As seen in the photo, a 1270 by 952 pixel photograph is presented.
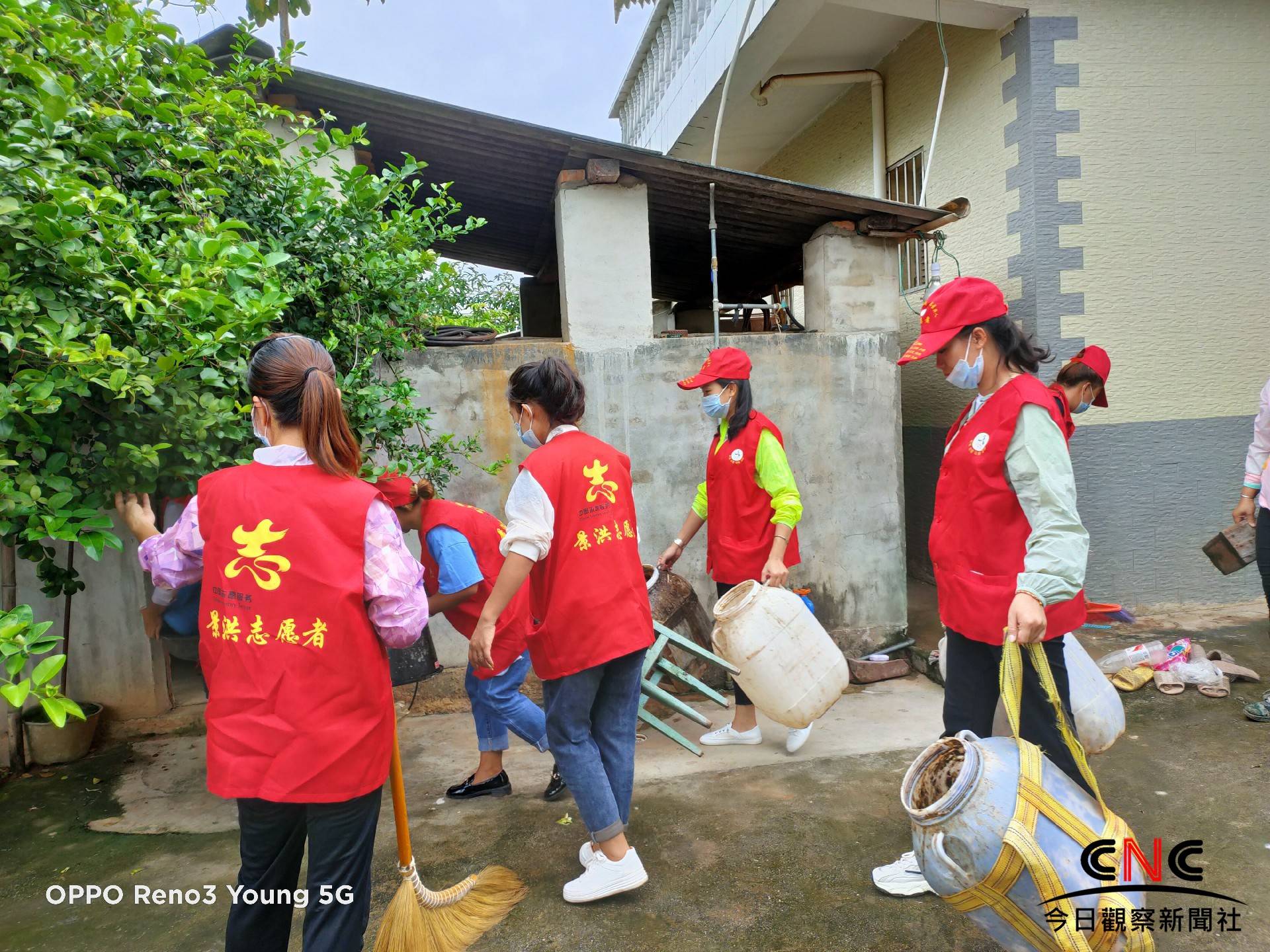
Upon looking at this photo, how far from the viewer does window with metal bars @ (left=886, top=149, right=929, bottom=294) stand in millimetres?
6965

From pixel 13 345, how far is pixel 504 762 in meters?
2.79

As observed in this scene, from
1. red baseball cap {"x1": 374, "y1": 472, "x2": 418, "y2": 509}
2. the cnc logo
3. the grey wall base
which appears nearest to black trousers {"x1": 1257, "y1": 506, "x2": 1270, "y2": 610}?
the grey wall base

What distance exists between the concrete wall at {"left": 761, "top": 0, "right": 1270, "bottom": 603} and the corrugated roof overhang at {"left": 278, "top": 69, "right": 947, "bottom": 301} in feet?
3.18

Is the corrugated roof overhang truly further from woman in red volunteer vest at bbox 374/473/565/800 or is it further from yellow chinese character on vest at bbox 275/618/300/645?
yellow chinese character on vest at bbox 275/618/300/645

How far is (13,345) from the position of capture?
204cm

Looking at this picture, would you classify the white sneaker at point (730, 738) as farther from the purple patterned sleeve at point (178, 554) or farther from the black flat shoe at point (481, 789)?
the purple patterned sleeve at point (178, 554)

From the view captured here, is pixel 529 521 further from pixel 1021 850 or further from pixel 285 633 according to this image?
pixel 1021 850

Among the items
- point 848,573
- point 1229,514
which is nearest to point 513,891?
point 848,573

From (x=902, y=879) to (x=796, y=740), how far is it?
1275mm

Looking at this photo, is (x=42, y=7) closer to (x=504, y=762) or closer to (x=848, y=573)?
(x=504, y=762)

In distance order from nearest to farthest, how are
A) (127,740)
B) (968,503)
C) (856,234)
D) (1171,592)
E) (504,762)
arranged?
(968,503)
(504,762)
(127,740)
(856,234)
(1171,592)

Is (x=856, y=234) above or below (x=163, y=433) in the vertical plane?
above

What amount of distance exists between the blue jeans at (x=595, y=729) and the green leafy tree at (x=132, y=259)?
1.41 metres

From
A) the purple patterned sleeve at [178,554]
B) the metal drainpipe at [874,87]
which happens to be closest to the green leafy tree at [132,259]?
the purple patterned sleeve at [178,554]
